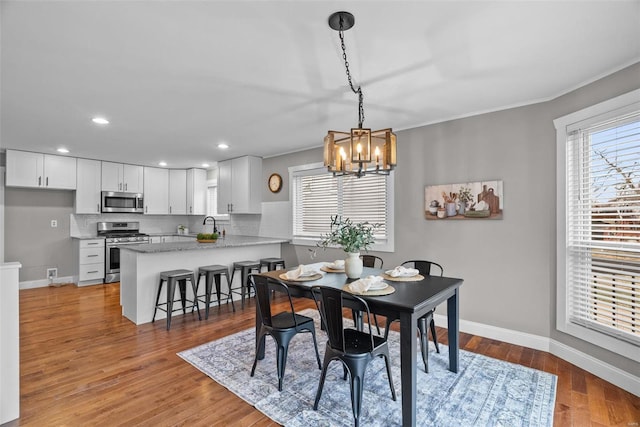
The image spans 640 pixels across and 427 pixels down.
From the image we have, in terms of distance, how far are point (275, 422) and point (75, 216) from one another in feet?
20.7

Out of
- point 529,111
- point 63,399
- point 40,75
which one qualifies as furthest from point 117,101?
point 529,111

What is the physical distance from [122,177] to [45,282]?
7.75 ft

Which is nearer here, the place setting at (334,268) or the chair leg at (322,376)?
the chair leg at (322,376)

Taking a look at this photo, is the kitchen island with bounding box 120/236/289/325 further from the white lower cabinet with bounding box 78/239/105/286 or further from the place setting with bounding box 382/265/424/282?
the place setting with bounding box 382/265/424/282

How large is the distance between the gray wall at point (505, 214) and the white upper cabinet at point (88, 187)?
579 cm

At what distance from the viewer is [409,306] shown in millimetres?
1848

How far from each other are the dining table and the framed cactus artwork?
119cm

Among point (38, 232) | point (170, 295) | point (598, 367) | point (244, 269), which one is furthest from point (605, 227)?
point (38, 232)

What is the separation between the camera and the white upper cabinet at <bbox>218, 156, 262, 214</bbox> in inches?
226

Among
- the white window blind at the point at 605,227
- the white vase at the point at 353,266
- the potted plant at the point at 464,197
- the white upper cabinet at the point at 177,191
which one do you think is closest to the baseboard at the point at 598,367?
the white window blind at the point at 605,227

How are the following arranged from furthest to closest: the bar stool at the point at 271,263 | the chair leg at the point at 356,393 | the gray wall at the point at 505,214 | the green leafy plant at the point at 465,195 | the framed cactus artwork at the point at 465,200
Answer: the bar stool at the point at 271,263, the green leafy plant at the point at 465,195, the framed cactus artwork at the point at 465,200, the gray wall at the point at 505,214, the chair leg at the point at 356,393

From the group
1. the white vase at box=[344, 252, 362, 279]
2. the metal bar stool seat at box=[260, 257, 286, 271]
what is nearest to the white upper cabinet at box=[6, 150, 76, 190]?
the metal bar stool seat at box=[260, 257, 286, 271]

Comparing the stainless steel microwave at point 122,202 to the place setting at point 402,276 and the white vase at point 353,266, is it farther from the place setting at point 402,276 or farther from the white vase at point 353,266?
the place setting at point 402,276

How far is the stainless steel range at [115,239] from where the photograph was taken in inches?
239
